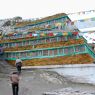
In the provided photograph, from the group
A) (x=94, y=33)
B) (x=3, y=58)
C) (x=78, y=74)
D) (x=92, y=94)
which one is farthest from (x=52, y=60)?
(x=94, y=33)

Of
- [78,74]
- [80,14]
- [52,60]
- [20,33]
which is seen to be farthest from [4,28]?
[80,14]

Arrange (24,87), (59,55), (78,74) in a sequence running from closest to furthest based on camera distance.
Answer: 1. (24,87)
2. (78,74)
3. (59,55)

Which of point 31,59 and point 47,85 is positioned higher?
point 31,59

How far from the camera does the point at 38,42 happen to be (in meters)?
23.6

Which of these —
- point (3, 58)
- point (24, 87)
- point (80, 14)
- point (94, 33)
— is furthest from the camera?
point (80, 14)

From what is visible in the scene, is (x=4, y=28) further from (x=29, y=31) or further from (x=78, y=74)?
(x=78, y=74)

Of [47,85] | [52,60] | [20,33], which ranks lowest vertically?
[47,85]

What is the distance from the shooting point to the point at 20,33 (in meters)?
25.1

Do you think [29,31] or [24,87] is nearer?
[24,87]

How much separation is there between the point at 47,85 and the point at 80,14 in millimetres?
24853

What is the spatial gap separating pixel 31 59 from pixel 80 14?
21063 millimetres

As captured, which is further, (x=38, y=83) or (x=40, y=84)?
(x=38, y=83)

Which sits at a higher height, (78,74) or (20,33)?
(20,33)

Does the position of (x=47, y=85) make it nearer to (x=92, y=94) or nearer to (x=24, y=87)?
(x=24, y=87)
